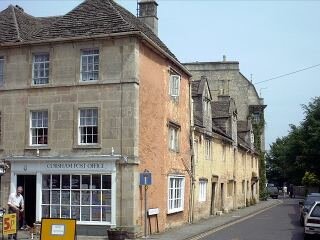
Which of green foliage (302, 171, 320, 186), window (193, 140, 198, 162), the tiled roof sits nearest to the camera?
window (193, 140, 198, 162)

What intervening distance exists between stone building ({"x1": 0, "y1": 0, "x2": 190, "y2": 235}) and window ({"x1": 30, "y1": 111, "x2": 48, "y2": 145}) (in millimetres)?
44

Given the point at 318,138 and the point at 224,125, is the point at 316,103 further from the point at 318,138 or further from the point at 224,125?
the point at 224,125

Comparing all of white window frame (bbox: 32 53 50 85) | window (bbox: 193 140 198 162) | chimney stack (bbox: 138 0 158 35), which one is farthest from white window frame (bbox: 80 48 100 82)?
window (bbox: 193 140 198 162)

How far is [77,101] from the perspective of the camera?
74.8ft

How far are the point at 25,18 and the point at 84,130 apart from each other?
810 cm

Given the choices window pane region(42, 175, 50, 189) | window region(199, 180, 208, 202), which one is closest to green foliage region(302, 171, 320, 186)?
window region(199, 180, 208, 202)

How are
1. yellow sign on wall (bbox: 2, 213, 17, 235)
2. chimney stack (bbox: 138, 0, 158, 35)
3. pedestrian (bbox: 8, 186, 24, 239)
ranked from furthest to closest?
chimney stack (bbox: 138, 0, 158, 35), pedestrian (bbox: 8, 186, 24, 239), yellow sign on wall (bbox: 2, 213, 17, 235)

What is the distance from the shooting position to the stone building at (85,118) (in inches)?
861

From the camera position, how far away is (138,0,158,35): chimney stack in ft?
100

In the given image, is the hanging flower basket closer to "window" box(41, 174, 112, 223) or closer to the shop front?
the shop front

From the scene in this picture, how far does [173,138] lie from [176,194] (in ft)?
9.50

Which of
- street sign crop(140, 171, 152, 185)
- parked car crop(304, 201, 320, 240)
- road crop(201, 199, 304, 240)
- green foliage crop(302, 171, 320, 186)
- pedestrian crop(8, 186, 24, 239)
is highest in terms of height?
street sign crop(140, 171, 152, 185)

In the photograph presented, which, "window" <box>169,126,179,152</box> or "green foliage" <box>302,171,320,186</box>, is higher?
"window" <box>169,126,179,152</box>

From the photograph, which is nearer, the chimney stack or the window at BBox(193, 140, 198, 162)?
the chimney stack
